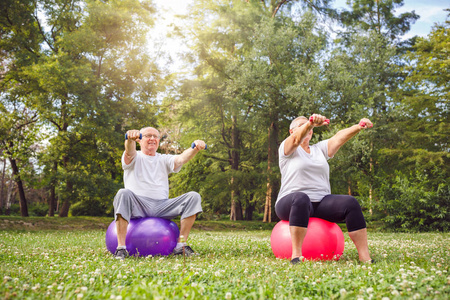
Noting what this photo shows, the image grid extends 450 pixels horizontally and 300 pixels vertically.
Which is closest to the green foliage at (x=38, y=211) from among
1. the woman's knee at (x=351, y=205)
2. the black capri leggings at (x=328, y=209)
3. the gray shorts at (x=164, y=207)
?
the gray shorts at (x=164, y=207)

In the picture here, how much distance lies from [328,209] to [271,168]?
1408cm

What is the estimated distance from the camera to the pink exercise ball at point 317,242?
489 centimetres

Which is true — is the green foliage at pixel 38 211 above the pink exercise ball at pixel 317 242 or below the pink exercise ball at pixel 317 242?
below

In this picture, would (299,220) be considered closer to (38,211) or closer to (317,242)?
(317,242)

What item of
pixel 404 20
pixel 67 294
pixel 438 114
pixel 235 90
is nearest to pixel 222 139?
pixel 235 90

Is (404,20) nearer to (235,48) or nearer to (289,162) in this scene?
(235,48)

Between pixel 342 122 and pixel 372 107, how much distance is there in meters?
2.93

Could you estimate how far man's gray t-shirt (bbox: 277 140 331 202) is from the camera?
5.13 meters

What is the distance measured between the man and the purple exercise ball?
16cm

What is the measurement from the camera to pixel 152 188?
6.04 meters

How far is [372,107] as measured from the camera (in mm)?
18188

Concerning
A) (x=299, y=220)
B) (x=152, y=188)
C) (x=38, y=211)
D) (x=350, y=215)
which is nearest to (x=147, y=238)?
(x=152, y=188)

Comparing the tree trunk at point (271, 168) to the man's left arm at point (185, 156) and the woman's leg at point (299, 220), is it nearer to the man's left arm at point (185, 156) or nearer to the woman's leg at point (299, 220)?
the man's left arm at point (185, 156)

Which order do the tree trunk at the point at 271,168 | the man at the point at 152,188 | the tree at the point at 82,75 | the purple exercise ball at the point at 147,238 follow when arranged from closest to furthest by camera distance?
the purple exercise ball at the point at 147,238, the man at the point at 152,188, the tree at the point at 82,75, the tree trunk at the point at 271,168
